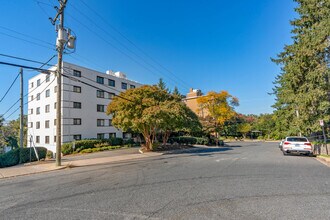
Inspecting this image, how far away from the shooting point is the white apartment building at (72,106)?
24.3m

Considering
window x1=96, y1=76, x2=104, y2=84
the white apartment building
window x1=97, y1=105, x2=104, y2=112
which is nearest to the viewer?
the white apartment building

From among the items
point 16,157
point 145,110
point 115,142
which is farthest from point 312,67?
point 16,157

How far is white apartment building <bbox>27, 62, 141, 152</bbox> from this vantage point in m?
24.3

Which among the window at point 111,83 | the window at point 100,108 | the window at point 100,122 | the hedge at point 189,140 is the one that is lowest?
the hedge at point 189,140

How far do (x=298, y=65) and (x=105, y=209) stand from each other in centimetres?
1920

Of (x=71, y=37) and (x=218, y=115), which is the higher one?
(x=71, y=37)

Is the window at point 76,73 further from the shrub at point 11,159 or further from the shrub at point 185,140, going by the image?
the shrub at point 185,140

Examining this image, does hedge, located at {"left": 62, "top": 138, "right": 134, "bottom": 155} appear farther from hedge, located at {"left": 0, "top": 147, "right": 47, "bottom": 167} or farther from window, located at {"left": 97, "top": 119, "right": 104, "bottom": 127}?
hedge, located at {"left": 0, "top": 147, "right": 47, "bottom": 167}

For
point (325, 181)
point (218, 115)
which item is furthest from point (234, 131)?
point (325, 181)

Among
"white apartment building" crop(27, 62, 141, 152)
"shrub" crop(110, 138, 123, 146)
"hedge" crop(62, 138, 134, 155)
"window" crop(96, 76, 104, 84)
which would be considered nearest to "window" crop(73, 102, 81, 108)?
"white apartment building" crop(27, 62, 141, 152)

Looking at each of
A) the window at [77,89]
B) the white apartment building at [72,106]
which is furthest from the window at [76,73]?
the window at [77,89]

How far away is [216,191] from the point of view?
566cm

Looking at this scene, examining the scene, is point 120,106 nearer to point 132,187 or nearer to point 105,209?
point 132,187

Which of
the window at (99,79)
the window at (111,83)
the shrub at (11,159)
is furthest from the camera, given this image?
the window at (111,83)
